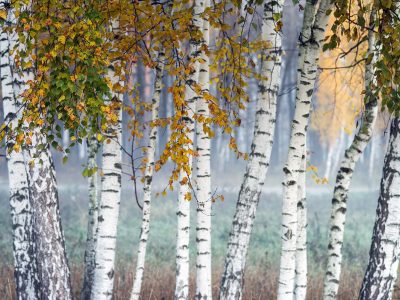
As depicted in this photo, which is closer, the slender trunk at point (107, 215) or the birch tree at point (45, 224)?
the slender trunk at point (107, 215)

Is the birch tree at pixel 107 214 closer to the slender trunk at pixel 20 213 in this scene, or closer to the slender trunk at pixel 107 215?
the slender trunk at pixel 107 215

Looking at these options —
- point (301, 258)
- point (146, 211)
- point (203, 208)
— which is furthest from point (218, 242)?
point (203, 208)

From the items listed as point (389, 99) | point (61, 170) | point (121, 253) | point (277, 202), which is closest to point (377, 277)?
point (389, 99)

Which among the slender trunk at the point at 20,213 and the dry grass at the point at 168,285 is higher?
the slender trunk at the point at 20,213

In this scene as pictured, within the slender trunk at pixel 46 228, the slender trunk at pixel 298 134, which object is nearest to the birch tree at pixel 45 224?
the slender trunk at pixel 46 228

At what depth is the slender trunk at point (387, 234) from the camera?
24.4 feet

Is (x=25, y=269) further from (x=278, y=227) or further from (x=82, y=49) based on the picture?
(x=278, y=227)

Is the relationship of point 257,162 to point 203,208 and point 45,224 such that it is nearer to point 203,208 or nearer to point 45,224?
point 203,208

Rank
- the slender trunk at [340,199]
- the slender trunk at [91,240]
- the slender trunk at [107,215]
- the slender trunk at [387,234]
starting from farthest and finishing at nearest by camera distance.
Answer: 1. the slender trunk at [91,240]
2. the slender trunk at [340,199]
3. the slender trunk at [107,215]
4. the slender trunk at [387,234]

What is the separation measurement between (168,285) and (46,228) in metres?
3.75

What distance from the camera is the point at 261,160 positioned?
8.33 m

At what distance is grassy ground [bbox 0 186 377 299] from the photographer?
11359 mm

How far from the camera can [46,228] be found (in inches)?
314

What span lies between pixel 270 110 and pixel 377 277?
96.6 inches
